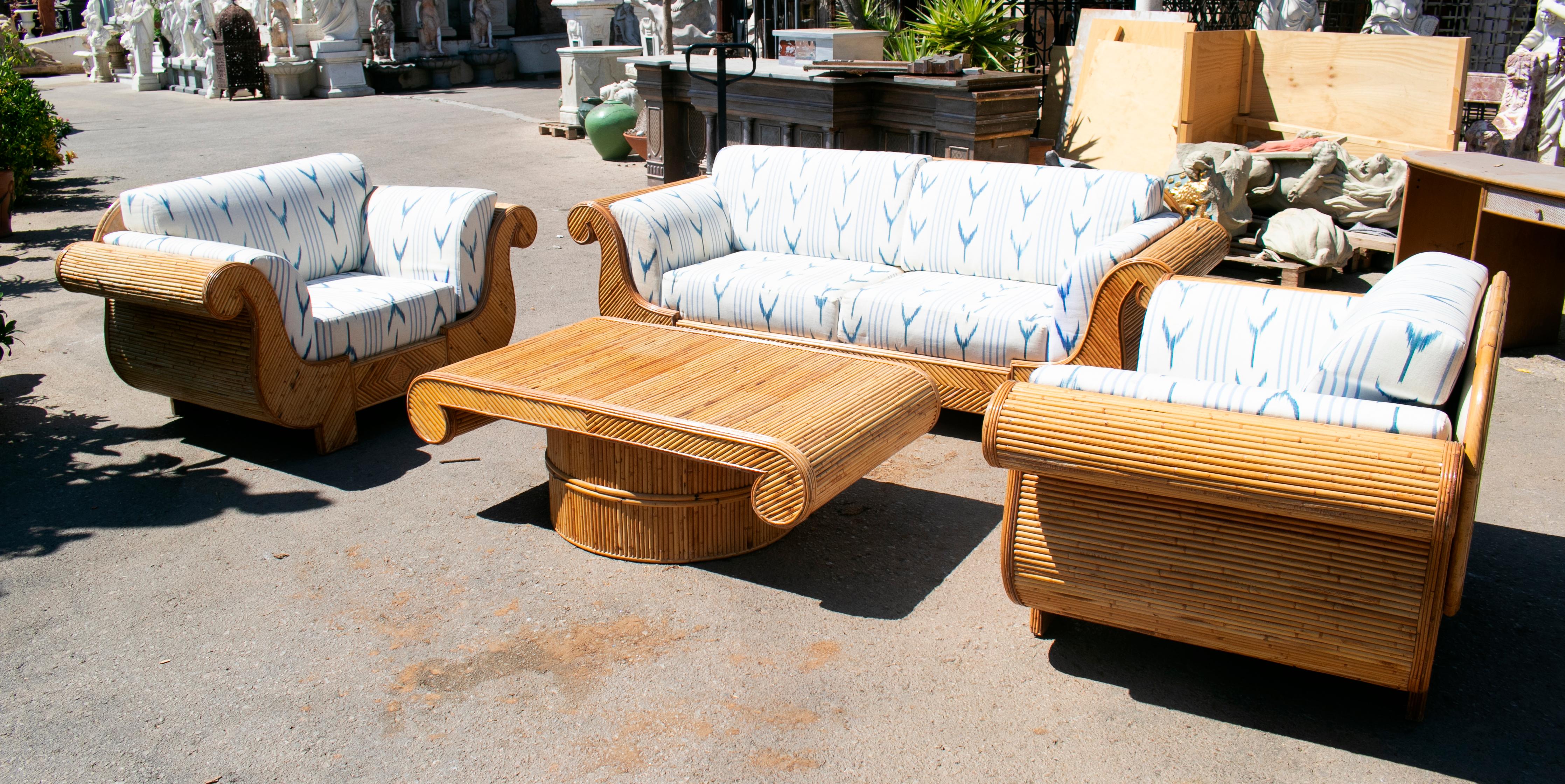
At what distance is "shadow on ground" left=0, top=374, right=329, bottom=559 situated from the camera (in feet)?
13.1

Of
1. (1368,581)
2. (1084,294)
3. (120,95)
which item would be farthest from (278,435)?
(120,95)

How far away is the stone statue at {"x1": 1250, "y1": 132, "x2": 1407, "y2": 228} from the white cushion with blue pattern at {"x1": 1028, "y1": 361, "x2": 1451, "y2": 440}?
181 inches

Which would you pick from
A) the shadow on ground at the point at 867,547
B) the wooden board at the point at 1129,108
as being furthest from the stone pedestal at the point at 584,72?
the shadow on ground at the point at 867,547

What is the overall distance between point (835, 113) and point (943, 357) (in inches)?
144

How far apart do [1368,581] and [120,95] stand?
2316cm

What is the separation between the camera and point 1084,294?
14.0 feet

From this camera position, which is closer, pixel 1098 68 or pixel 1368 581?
pixel 1368 581

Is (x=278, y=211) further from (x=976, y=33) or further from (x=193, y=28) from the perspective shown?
(x=193, y=28)

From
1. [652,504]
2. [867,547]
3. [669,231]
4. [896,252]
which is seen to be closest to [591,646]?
[652,504]

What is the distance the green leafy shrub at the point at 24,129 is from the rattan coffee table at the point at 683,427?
7.30 m

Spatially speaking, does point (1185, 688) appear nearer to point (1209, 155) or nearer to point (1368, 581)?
point (1368, 581)

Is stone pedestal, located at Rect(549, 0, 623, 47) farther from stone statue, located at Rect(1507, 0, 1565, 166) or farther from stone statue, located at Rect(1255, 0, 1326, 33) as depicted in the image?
stone statue, located at Rect(1507, 0, 1565, 166)

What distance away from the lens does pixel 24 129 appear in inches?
368

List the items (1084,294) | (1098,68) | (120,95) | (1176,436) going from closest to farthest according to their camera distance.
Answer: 1. (1176,436)
2. (1084,294)
3. (1098,68)
4. (120,95)
